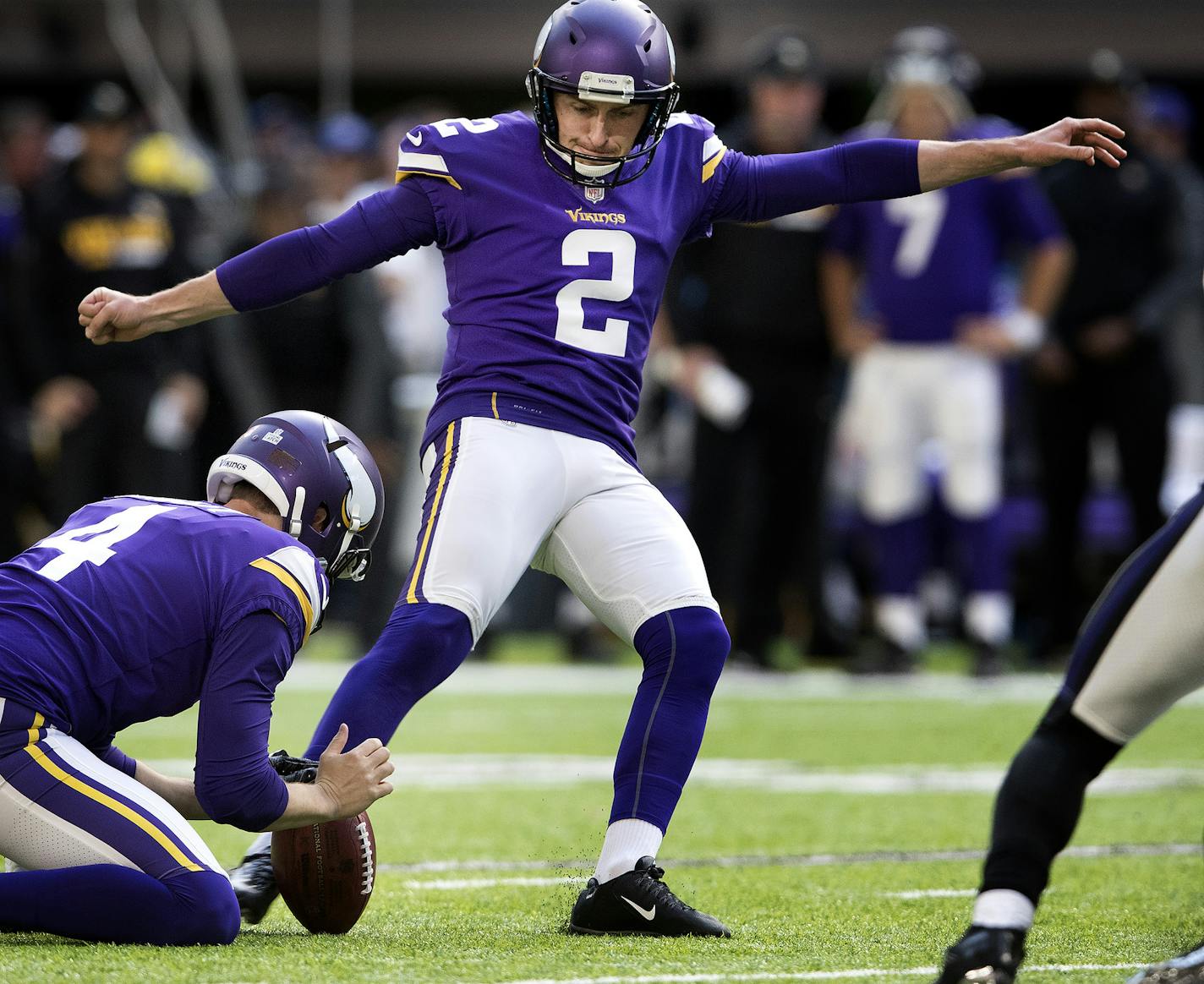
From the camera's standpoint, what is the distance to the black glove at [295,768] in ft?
11.4

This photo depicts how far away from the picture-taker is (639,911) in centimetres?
350

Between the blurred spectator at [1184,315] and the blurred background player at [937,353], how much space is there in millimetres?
Answer: 949

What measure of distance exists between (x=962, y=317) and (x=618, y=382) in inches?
192

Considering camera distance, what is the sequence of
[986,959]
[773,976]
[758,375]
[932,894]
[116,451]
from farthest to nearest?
1. [116,451]
2. [758,375]
3. [932,894]
4. [773,976]
5. [986,959]

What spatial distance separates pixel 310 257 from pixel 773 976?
165 centimetres

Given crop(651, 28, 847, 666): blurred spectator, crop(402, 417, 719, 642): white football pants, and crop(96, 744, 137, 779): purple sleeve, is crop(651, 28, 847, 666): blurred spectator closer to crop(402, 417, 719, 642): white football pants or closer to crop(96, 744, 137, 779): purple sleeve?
crop(402, 417, 719, 642): white football pants

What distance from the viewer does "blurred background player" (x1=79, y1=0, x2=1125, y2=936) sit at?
3.68 m

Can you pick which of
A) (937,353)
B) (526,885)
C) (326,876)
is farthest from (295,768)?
(937,353)

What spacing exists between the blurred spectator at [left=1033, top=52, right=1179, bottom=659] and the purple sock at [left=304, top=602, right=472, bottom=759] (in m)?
5.88

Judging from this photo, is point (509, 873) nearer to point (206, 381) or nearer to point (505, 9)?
point (206, 381)

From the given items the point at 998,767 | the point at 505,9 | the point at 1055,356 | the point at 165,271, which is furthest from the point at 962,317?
the point at 505,9

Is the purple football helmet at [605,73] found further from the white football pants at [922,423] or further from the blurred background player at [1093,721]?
the white football pants at [922,423]

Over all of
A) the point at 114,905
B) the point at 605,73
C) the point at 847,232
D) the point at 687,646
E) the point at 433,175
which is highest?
the point at 605,73

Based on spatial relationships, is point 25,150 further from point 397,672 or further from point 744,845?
point 397,672
